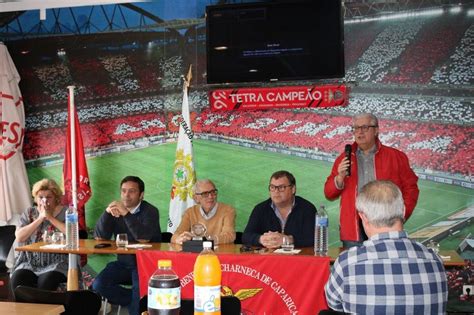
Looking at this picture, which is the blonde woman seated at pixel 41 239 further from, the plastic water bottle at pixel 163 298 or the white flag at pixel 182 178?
the plastic water bottle at pixel 163 298

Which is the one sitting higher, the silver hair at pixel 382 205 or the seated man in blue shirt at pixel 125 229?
the silver hair at pixel 382 205

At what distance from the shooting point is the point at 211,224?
4.93 metres

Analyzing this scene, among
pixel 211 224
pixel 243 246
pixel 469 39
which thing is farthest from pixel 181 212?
pixel 469 39

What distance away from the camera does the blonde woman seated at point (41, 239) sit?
4.97 metres

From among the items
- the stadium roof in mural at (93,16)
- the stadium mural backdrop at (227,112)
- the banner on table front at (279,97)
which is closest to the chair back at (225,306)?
the stadium mural backdrop at (227,112)

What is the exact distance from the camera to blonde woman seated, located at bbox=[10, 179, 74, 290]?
16.3ft

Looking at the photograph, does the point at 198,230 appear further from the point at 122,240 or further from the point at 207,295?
the point at 207,295

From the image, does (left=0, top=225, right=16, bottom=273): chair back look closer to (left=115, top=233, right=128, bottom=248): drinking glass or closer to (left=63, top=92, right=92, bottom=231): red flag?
(left=63, top=92, right=92, bottom=231): red flag

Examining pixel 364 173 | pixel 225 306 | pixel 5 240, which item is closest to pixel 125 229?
pixel 5 240

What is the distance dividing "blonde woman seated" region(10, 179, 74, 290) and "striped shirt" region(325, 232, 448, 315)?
3.16 meters

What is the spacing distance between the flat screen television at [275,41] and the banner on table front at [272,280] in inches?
82.1

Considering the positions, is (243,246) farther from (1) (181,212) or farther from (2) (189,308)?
(2) (189,308)

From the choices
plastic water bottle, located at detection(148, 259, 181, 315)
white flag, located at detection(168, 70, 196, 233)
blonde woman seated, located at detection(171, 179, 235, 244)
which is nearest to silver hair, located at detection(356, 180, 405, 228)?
plastic water bottle, located at detection(148, 259, 181, 315)

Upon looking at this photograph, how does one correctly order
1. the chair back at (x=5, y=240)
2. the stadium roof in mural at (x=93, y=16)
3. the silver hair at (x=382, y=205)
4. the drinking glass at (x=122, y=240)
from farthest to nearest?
the stadium roof in mural at (x=93, y=16)
the chair back at (x=5, y=240)
the drinking glass at (x=122, y=240)
the silver hair at (x=382, y=205)
